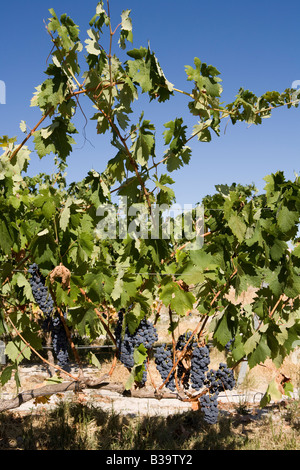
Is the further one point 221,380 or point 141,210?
point 221,380

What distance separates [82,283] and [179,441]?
250cm

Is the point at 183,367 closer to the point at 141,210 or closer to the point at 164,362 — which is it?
the point at 164,362

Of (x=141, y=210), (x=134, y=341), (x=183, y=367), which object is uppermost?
(x=141, y=210)

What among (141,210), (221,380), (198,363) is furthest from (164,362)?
(141,210)

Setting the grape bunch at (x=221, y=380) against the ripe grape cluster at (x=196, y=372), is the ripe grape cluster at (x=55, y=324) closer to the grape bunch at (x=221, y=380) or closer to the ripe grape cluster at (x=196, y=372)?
the ripe grape cluster at (x=196, y=372)

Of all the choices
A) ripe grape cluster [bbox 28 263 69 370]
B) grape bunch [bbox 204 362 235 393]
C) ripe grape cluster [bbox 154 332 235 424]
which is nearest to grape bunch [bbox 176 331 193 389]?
ripe grape cluster [bbox 154 332 235 424]

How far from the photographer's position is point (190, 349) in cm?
341

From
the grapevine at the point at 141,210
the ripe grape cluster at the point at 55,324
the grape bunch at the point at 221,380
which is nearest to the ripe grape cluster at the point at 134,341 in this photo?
the grapevine at the point at 141,210

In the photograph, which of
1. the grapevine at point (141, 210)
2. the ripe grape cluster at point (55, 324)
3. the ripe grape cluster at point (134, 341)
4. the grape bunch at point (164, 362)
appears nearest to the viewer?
the grapevine at point (141, 210)

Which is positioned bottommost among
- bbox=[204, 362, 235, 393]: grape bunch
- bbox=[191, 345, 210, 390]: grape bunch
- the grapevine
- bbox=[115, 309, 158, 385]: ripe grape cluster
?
bbox=[204, 362, 235, 393]: grape bunch

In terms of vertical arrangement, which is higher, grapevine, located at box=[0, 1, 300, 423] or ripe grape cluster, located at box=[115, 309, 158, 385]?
grapevine, located at box=[0, 1, 300, 423]

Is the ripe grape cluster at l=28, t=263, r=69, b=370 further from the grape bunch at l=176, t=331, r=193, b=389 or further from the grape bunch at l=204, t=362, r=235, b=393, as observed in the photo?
the grape bunch at l=204, t=362, r=235, b=393
